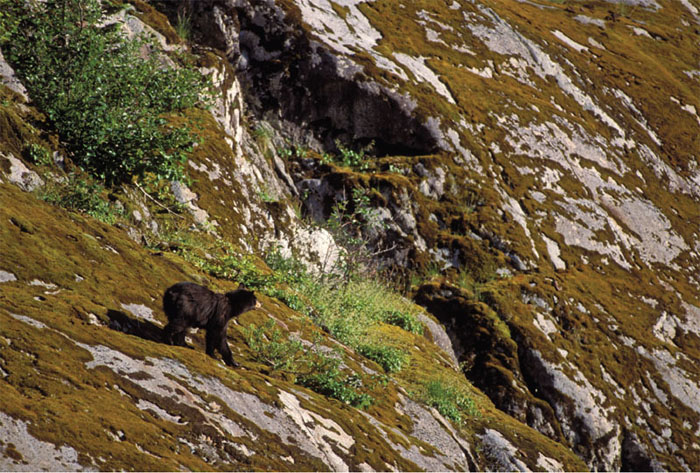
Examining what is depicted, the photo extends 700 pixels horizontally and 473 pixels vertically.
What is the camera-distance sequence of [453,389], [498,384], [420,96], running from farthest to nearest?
[420,96] → [498,384] → [453,389]

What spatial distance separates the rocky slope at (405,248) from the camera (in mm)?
4680

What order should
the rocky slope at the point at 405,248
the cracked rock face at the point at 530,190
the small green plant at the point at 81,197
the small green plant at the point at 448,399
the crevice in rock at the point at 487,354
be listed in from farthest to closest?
1. the cracked rock face at the point at 530,190
2. the crevice in rock at the point at 487,354
3. the small green plant at the point at 448,399
4. the small green plant at the point at 81,197
5. the rocky slope at the point at 405,248

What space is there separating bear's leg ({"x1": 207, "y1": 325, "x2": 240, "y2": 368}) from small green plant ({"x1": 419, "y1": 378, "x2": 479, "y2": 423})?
346 centimetres

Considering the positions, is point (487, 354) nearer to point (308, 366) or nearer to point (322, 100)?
point (308, 366)

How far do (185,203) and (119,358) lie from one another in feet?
19.6

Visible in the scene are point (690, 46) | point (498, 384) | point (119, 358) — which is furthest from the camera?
point (690, 46)

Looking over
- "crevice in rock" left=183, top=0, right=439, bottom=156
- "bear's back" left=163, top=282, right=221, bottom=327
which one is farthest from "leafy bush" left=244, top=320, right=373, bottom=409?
"crevice in rock" left=183, top=0, right=439, bottom=156

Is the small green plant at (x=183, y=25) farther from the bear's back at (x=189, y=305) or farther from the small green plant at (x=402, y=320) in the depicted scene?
the bear's back at (x=189, y=305)

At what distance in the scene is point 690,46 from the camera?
106ft

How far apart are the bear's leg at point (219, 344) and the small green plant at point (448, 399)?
346 cm

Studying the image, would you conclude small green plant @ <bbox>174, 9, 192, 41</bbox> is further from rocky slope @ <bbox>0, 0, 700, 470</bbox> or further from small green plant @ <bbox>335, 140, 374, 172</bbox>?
small green plant @ <bbox>335, 140, 374, 172</bbox>

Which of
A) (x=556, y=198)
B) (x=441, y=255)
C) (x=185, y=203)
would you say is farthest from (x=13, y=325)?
(x=556, y=198)

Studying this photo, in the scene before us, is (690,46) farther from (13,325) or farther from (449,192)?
(13,325)

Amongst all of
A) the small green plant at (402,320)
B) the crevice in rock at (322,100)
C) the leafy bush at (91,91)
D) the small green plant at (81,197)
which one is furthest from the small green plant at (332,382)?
the crevice in rock at (322,100)
